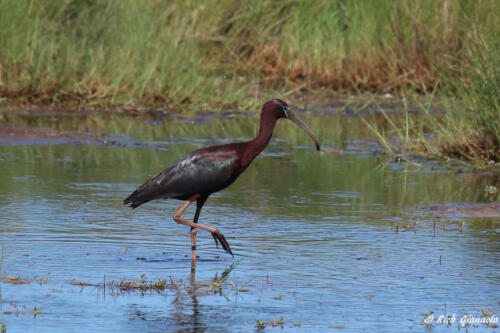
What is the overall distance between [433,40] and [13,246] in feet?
38.6

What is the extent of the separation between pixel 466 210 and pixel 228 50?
10.2 m

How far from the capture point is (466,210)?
30.5ft

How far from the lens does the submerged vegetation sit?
50.7ft

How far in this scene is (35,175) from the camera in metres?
10.8

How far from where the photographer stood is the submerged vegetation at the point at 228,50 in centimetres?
1545

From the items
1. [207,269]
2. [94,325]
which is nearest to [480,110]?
[207,269]

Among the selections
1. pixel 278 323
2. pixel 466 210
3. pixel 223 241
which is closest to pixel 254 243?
pixel 223 241

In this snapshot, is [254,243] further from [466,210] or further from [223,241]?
[466,210]

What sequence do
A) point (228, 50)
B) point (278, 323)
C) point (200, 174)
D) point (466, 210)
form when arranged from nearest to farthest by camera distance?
point (278, 323)
point (200, 174)
point (466, 210)
point (228, 50)

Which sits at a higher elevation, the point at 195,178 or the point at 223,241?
the point at 195,178

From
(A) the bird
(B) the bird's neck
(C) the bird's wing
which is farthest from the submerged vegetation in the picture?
(C) the bird's wing

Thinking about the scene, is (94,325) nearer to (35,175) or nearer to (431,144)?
(35,175)

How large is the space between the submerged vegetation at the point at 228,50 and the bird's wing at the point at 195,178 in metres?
4.90

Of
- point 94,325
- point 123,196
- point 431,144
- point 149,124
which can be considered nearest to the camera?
point 94,325
